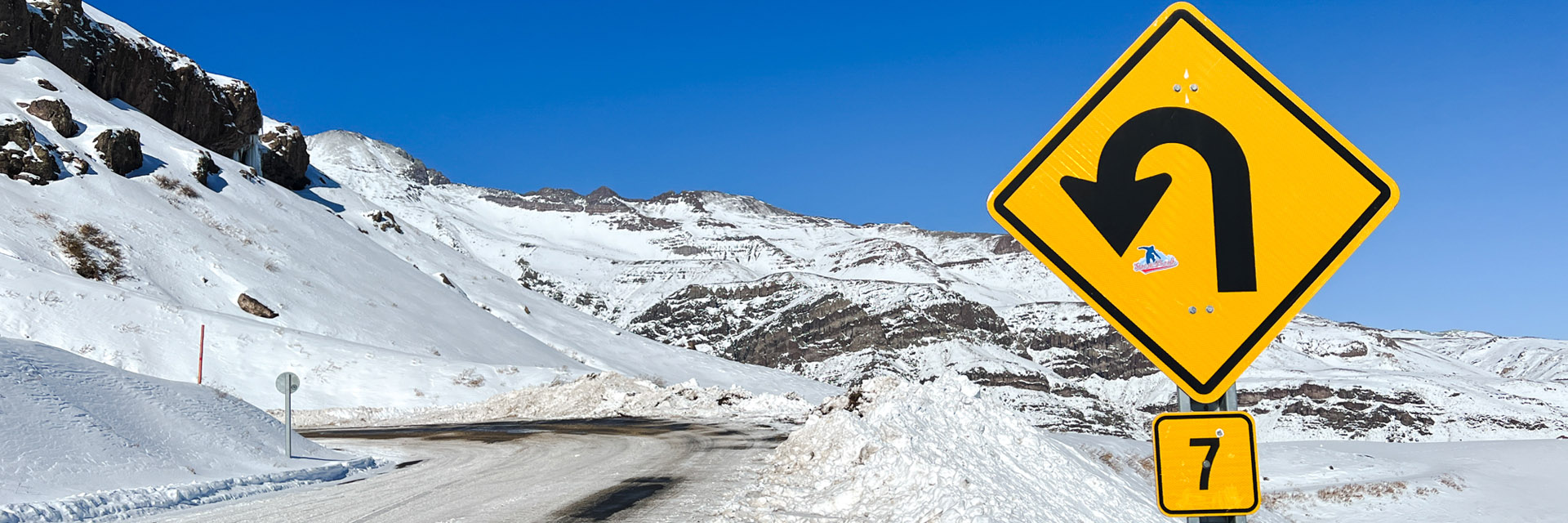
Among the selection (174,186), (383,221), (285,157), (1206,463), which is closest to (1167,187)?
(1206,463)

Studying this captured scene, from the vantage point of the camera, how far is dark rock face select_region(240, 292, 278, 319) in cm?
5422

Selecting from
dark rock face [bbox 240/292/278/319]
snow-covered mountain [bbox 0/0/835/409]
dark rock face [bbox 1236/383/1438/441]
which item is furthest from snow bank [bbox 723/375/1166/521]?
dark rock face [bbox 1236/383/1438/441]

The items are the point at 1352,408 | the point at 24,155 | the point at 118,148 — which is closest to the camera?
the point at 24,155

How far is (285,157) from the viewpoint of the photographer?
104375mm

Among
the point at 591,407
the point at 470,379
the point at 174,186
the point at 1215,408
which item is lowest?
the point at 591,407

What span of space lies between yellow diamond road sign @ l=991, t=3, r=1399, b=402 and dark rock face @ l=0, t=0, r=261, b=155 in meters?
93.9

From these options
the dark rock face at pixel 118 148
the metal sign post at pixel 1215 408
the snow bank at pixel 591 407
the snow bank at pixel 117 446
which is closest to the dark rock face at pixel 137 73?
the dark rock face at pixel 118 148

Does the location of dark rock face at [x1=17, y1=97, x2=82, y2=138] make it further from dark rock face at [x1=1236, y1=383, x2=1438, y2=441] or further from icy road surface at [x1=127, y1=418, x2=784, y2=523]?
dark rock face at [x1=1236, y1=383, x2=1438, y2=441]

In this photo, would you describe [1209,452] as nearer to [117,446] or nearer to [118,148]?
[117,446]

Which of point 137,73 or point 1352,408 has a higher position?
point 137,73

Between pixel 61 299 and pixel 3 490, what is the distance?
37.4 m

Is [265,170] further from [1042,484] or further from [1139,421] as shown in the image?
[1139,421]

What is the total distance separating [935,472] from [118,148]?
71136mm

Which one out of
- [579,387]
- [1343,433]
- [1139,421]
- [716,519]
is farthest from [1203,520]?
[1139,421]
